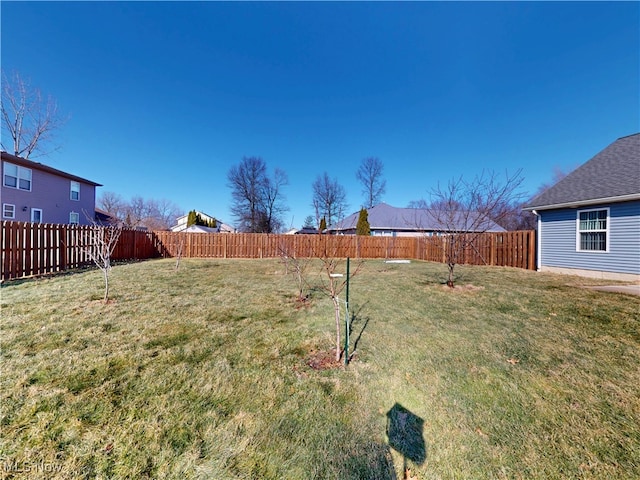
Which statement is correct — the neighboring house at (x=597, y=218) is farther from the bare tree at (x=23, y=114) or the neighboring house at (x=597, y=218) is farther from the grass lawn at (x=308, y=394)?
the bare tree at (x=23, y=114)

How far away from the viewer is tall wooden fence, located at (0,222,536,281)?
6172mm

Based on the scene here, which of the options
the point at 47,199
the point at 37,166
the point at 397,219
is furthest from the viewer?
the point at 397,219

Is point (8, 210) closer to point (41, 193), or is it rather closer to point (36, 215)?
point (36, 215)

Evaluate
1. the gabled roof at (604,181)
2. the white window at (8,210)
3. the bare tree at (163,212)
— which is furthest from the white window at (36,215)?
the gabled roof at (604,181)

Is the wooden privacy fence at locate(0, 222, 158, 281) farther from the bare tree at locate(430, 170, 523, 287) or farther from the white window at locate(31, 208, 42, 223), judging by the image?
the white window at locate(31, 208, 42, 223)

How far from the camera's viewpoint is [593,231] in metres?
8.02

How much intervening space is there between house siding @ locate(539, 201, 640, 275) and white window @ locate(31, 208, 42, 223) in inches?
1028

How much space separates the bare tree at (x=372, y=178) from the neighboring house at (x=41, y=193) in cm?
2625

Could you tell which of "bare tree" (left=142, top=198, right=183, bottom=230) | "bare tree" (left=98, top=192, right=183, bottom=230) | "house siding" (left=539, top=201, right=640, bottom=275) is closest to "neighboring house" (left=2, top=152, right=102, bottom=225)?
"bare tree" (left=98, top=192, right=183, bottom=230)

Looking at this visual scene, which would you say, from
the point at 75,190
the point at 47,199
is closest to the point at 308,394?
the point at 47,199

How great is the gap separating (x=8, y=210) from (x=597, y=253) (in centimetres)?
2648

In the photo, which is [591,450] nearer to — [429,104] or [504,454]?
[504,454]

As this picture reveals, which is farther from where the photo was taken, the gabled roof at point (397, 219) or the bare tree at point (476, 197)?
the gabled roof at point (397, 219)

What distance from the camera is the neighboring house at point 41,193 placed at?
43.1ft
